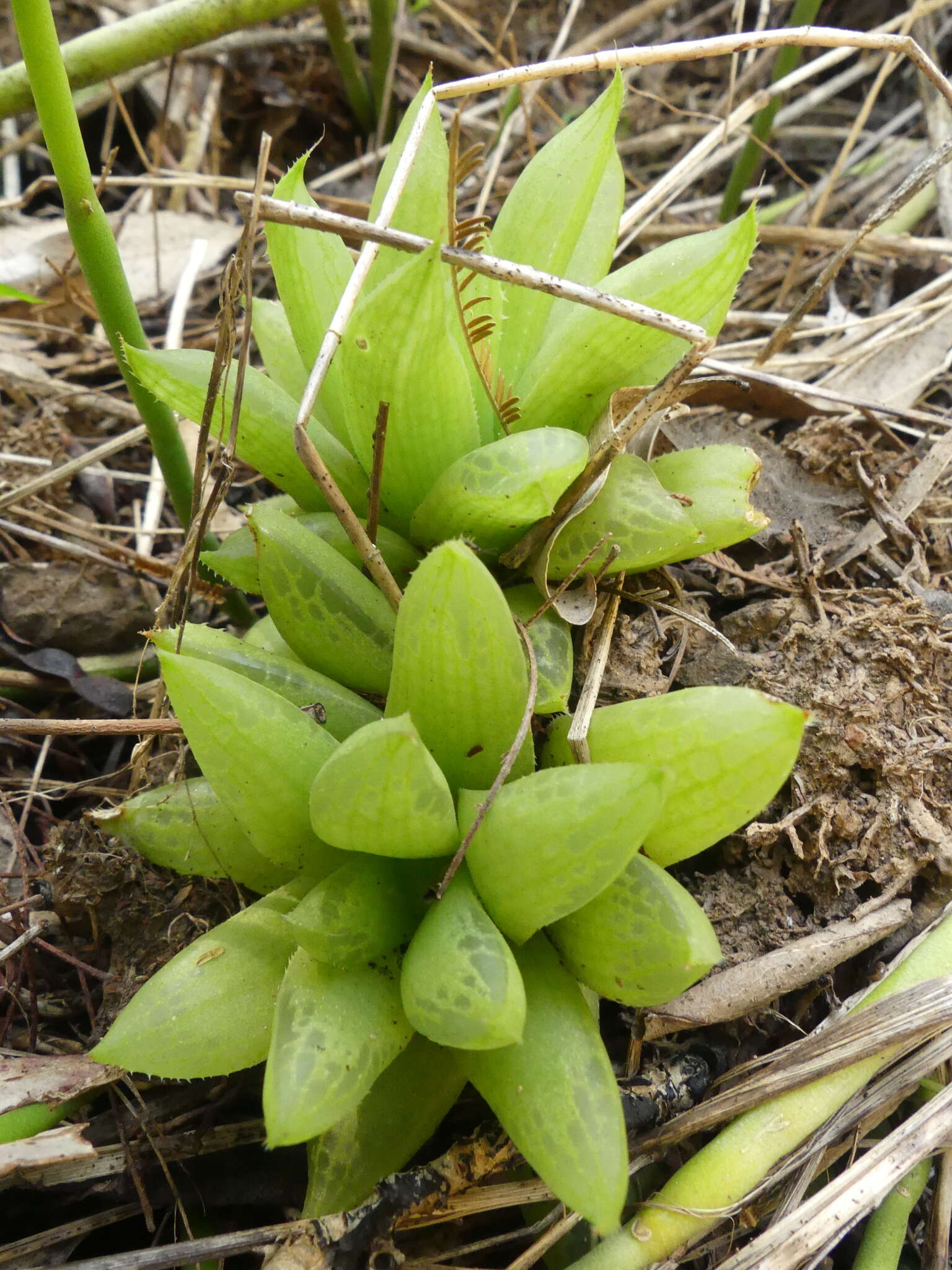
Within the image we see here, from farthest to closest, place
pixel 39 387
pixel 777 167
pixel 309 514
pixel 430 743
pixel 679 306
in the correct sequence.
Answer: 1. pixel 777 167
2. pixel 39 387
3. pixel 309 514
4. pixel 679 306
5. pixel 430 743

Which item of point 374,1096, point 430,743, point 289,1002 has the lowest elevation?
point 374,1096

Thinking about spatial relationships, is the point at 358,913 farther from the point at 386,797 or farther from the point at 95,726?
the point at 95,726

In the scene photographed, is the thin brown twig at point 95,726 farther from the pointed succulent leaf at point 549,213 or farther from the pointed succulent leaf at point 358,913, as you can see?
the pointed succulent leaf at point 549,213

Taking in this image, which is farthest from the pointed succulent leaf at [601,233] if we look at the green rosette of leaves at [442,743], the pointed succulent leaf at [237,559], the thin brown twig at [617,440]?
the pointed succulent leaf at [237,559]

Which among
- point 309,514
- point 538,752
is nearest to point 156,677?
point 309,514

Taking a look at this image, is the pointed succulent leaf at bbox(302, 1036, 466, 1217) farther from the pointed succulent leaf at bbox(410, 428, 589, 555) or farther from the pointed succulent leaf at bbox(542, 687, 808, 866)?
the pointed succulent leaf at bbox(410, 428, 589, 555)

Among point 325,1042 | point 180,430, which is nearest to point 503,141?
point 180,430

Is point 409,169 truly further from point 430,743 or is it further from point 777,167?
point 777,167
